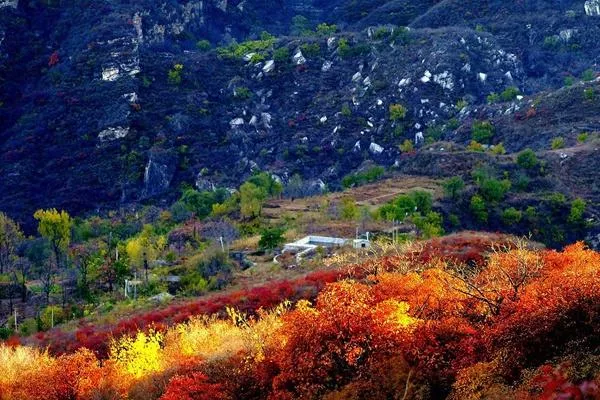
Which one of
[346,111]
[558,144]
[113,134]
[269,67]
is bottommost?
[558,144]

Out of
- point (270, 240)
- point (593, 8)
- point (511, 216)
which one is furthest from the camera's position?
point (593, 8)

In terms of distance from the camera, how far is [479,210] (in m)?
67.4

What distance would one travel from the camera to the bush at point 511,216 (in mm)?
65688

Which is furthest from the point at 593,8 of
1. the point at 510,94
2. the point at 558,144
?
the point at 558,144

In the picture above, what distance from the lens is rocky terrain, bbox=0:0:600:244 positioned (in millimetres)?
101812

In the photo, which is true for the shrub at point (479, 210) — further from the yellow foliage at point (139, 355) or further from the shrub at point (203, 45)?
the shrub at point (203, 45)

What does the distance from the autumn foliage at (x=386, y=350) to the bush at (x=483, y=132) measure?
6691 cm

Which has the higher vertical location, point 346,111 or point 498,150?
point 346,111

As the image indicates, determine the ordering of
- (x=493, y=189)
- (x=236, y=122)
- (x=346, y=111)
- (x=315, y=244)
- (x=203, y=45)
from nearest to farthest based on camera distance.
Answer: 1. (x=315, y=244)
2. (x=493, y=189)
3. (x=346, y=111)
4. (x=236, y=122)
5. (x=203, y=45)

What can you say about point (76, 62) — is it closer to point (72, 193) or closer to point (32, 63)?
point (32, 63)

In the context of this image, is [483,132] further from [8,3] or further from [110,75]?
[8,3]

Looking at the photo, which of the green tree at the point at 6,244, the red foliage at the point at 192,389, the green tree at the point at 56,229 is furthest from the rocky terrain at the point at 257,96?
the red foliage at the point at 192,389

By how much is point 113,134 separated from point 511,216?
70916 mm

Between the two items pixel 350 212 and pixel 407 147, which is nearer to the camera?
pixel 350 212
